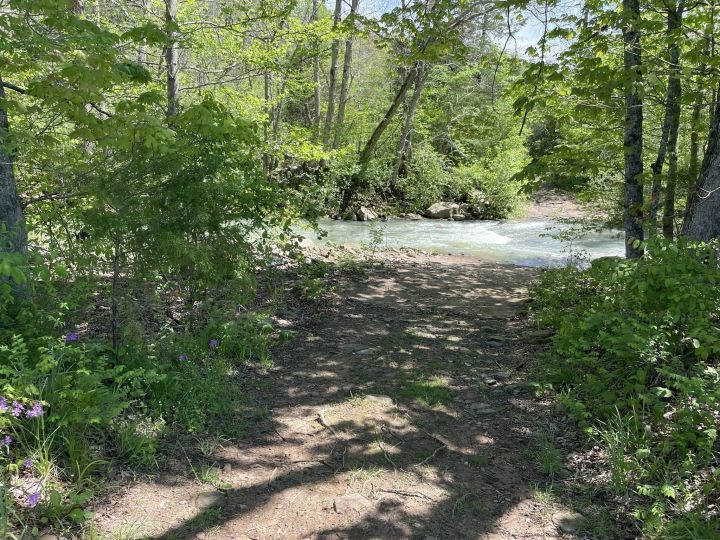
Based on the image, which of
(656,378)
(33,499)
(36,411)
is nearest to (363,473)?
(33,499)

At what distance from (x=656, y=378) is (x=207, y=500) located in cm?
330

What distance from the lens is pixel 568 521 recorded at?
9.64 feet

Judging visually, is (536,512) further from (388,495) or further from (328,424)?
(328,424)

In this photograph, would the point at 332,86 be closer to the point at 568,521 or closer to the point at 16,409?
the point at 16,409

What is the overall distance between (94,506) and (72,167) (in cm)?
277

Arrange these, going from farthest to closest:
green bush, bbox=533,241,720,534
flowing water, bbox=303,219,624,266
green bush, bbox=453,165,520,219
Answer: green bush, bbox=453,165,520,219 < flowing water, bbox=303,219,624,266 < green bush, bbox=533,241,720,534

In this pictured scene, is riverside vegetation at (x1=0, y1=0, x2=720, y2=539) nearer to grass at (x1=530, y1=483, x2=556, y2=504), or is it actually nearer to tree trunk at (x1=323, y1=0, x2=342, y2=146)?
grass at (x1=530, y1=483, x2=556, y2=504)

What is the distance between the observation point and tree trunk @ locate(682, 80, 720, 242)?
515 centimetres

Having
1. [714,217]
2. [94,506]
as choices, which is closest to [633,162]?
[714,217]

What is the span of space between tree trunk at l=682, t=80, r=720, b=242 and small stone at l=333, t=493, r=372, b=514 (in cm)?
431

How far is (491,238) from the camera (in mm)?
16719

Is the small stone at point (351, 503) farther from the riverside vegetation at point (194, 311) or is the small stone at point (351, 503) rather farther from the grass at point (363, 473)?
the riverside vegetation at point (194, 311)

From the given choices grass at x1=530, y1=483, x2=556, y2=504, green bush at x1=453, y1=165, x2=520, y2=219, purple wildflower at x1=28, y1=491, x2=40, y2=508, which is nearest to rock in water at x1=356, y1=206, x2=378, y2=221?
green bush at x1=453, y1=165, x2=520, y2=219

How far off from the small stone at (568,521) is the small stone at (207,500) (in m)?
1.98
